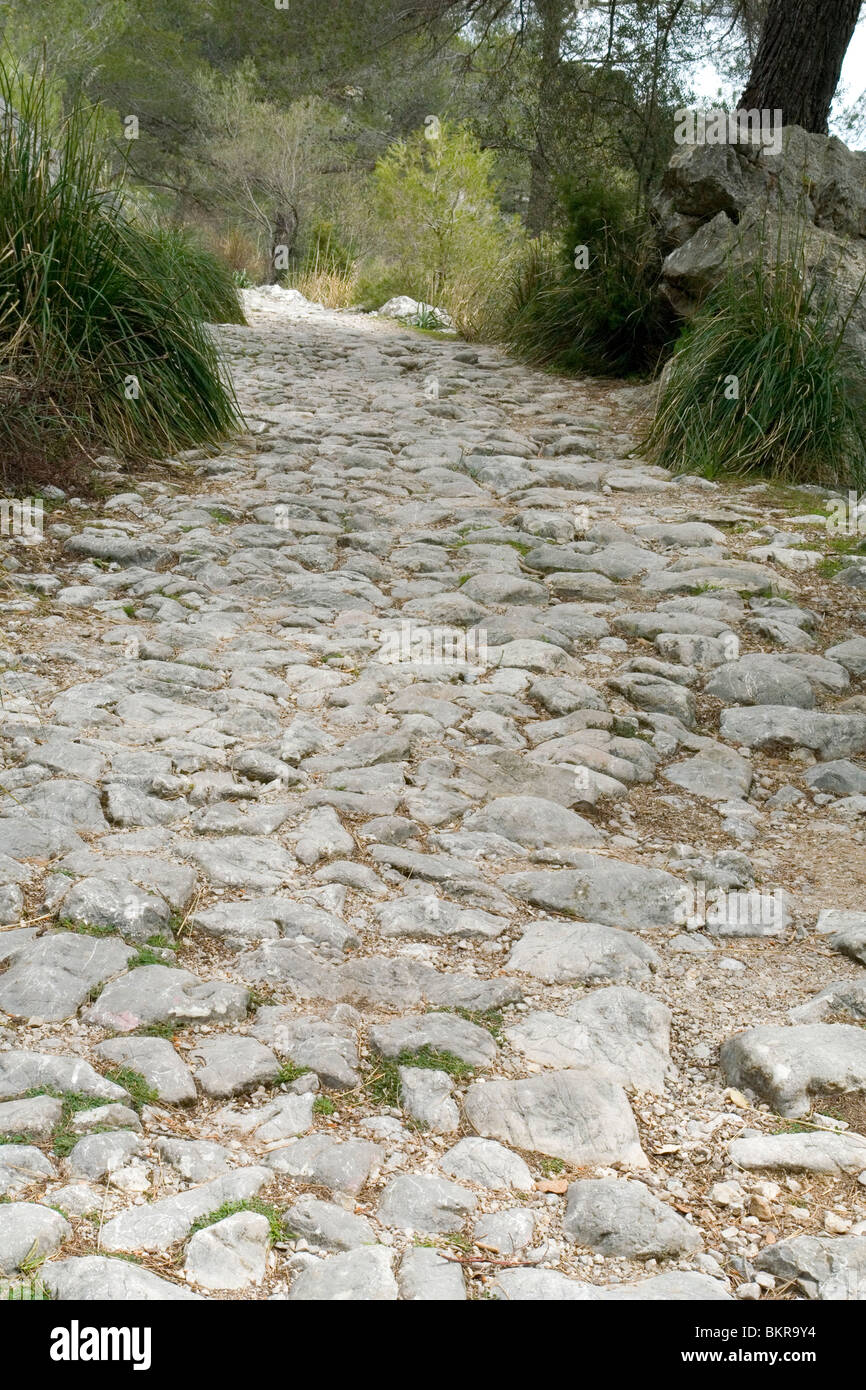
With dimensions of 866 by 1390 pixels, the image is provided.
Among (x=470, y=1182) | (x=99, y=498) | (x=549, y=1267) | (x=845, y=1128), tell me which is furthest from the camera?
(x=99, y=498)

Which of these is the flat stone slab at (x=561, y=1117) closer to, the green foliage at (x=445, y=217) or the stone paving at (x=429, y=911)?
the stone paving at (x=429, y=911)

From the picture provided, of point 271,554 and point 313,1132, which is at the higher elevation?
point 271,554

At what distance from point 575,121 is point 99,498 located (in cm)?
722

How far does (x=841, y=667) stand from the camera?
398cm

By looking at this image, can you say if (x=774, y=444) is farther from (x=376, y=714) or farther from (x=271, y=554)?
(x=376, y=714)

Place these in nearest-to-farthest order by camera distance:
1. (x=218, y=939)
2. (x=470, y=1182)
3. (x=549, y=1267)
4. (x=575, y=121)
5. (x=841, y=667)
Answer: (x=549, y=1267) < (x=470, y=1182) < (x=218, y=939) < (x=841, y=667) < (x=575, y=121)

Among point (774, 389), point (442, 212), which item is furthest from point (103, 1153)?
point (442, 212)

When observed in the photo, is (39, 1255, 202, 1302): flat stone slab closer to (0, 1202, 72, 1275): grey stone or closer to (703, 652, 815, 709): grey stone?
(0, 1202, 72, 1275): grey stone

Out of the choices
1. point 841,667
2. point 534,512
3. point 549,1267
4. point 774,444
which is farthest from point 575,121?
point 549,1267

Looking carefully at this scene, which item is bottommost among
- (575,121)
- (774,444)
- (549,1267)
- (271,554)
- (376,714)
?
(549,1267)

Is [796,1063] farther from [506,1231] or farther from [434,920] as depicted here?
[434,920]

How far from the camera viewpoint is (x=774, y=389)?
5.81 m

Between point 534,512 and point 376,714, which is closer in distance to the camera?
point 376,714

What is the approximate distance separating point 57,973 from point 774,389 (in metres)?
4.71
